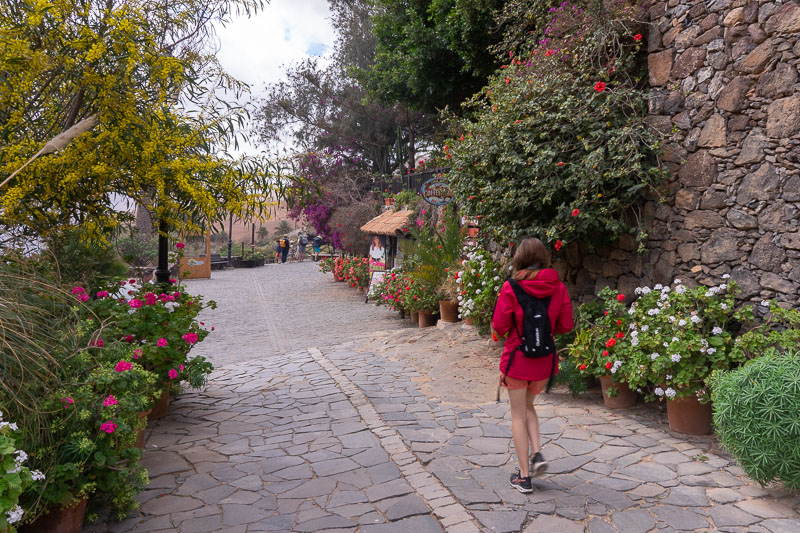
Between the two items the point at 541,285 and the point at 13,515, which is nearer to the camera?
the point at 13,515

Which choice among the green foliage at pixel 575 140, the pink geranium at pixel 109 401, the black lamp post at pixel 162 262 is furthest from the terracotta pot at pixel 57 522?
the green foliage at pixel 575 140

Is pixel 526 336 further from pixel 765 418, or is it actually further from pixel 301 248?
pixel 301 248

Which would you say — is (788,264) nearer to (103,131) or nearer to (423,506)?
(423,506)

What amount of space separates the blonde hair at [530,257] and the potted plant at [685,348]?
4.86ft

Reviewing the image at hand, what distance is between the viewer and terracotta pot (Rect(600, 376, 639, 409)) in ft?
16.7

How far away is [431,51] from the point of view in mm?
11797

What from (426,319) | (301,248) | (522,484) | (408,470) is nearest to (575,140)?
(522,484)

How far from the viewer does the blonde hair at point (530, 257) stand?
3.68m

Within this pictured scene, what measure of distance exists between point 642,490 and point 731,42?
3703 mm

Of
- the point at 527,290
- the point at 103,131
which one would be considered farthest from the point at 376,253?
the point at 527,290

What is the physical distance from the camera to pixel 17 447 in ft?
9.13

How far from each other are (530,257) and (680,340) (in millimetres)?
1659

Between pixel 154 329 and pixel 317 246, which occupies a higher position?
pixel 317 246

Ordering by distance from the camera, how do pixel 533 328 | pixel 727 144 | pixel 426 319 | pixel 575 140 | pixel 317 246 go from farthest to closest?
pixel 317 246 → pixel 426 319 → pixel 575 140 → pixel 727 144 → pixel 533 328
